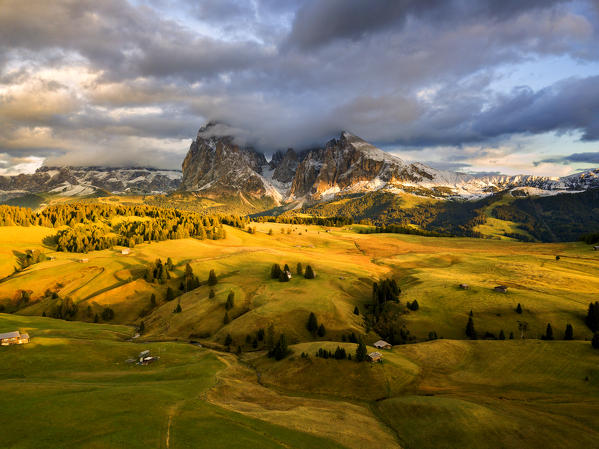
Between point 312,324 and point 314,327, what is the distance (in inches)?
42.8

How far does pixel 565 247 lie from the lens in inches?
7096

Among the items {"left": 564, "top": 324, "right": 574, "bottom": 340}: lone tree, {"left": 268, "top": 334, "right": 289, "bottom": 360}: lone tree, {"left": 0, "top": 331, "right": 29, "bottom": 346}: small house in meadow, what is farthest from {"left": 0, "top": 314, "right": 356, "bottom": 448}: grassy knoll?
{"left": 564, "top": 324, "right": 574, "bottom": 340}: lone tree

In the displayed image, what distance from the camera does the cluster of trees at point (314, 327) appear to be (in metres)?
93.7

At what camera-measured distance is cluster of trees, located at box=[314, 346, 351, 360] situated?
6919 centimetres

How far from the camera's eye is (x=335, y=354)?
69.7m

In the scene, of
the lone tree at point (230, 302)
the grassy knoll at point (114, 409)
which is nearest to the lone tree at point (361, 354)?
the grassy knoll at point (114, 409)

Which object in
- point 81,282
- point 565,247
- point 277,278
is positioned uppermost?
point 565,247

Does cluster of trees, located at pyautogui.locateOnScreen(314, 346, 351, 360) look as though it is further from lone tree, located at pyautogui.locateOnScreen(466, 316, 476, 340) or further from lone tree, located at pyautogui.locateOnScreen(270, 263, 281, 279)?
lone tree, located at pyautogui.locateOnScreen(270, 263, 281, 279)

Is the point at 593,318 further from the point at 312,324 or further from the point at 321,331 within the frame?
the point at 312,324

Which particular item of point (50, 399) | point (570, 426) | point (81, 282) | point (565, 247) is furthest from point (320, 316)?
point (565, 247)

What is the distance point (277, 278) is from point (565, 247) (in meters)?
165

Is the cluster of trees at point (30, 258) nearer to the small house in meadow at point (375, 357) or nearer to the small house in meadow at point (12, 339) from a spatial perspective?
the small house in meadow at point (12, 339)

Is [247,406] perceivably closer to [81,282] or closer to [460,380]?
[460,380]

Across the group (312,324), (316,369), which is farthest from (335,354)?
(312,324)
